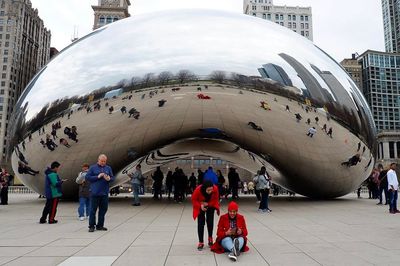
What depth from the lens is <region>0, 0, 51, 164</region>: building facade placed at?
10362 centimetres

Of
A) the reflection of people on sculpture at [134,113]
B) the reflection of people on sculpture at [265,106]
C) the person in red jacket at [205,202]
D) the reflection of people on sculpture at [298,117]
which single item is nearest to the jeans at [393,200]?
the reflection of people on sculpture at [298,117]

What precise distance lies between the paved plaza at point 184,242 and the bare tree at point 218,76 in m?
3.59

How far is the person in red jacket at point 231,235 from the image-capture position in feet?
16.1

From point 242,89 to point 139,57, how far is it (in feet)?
9.41

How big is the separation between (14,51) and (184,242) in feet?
389

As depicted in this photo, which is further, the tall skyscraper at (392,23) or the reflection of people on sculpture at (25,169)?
the tall skyscraper at (392,23)

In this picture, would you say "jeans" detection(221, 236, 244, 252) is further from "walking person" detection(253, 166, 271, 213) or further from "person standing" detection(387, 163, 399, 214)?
"person standing" detection(387, 163, 399, 214)

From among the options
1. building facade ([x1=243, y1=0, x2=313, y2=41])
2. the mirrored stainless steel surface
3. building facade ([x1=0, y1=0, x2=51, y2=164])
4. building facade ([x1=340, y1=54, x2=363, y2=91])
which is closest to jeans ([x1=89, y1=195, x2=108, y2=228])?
the mirrored stainless steel surface

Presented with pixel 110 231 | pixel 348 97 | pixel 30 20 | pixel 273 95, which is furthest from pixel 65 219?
pixel 30 20

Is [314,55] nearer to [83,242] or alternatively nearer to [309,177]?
[309,177]

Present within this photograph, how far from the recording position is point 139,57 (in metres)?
10.0

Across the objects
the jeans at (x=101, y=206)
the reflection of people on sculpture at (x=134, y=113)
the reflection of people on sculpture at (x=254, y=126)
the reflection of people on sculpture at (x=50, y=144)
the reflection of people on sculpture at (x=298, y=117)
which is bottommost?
the jeans at (x=101, y=206)

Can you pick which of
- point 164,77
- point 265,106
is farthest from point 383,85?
point 164,77

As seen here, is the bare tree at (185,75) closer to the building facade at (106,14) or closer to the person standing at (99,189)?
the person standing at (99,189)
